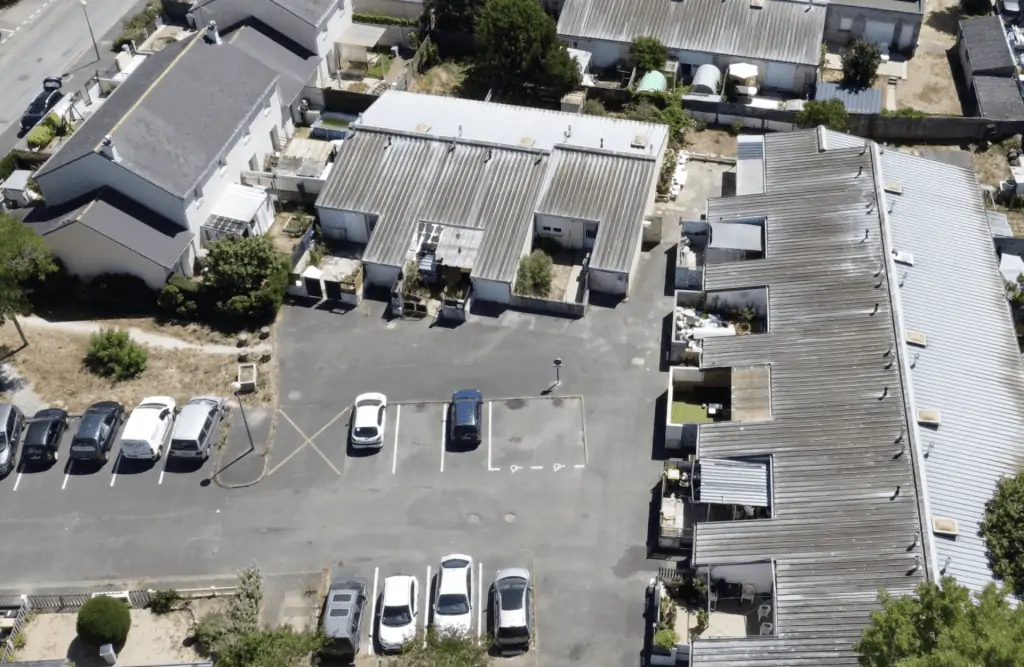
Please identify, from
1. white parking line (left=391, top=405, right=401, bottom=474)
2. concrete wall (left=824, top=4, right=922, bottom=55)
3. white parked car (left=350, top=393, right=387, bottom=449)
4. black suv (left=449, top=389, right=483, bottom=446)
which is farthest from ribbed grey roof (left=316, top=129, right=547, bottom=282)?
concrete wall (left=824, top=4, right=922, bottom=55)

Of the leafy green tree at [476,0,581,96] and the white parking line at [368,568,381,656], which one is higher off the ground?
the leafy green tree at [476,0,581,96]

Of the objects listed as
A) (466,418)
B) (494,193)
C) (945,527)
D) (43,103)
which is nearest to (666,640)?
(945,527)

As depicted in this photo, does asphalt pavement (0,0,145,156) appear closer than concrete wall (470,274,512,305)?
No

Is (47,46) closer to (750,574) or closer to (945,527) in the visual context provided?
(750,574)

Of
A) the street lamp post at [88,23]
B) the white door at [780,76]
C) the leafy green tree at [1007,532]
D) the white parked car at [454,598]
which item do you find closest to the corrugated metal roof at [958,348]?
the leafy green tree at [1007,532]

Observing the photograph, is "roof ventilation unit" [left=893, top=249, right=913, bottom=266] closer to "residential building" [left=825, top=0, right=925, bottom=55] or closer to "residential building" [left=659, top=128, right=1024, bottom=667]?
"residential building" [left=659, top=128, right=1024, bottom=667]

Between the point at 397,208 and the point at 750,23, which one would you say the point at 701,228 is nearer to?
the point at 397,208
